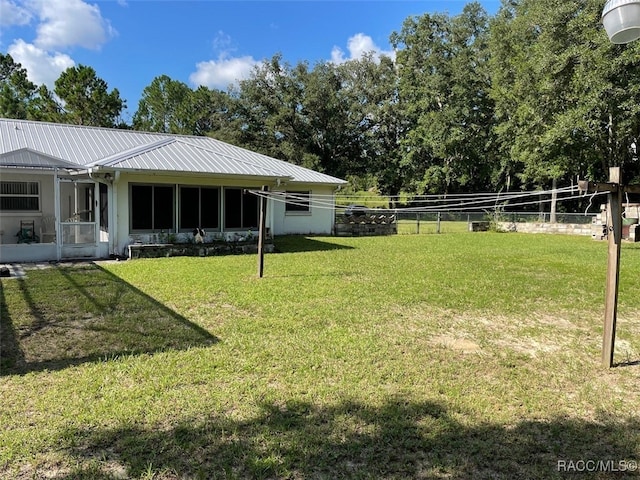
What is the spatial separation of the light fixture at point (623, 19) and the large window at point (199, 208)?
34.9 ft

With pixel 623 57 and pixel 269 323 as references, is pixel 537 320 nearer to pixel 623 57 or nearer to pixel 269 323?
pixel 269 323

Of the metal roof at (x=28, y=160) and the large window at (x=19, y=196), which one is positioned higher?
the metal roof at (x=28, y=160)

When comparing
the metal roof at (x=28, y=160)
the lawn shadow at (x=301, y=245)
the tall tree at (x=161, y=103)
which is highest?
the tall tree at (x=161, y=103)

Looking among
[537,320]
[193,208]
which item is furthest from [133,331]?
[193,208]

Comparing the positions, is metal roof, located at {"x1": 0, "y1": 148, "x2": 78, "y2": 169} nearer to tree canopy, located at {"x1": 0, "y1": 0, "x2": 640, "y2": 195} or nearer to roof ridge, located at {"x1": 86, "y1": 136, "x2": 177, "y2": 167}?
roof ridge, located at {"x1": 86, "y1": 136, "x2": 177, "y2": 167}

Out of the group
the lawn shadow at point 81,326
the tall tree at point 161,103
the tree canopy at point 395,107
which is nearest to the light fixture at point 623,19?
the lawn shadow at point 81,326

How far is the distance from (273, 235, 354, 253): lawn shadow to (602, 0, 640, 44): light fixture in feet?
31.9

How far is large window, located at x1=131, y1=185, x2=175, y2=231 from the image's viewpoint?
11.4 metres

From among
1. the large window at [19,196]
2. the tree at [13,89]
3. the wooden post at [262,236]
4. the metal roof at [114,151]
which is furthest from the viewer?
the tree at [13,89]

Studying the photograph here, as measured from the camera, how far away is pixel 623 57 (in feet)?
44.5

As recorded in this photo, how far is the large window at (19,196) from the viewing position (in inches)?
447

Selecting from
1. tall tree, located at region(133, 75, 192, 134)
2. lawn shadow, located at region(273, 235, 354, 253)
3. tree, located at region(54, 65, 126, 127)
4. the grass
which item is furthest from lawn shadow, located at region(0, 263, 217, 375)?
tall tree, located at region(133, 75, 192, 134)

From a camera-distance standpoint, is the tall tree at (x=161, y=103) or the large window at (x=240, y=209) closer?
the large window at (x=240, y=209)

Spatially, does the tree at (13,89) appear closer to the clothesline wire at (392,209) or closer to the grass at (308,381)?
the clothesline wire at (392,209)
